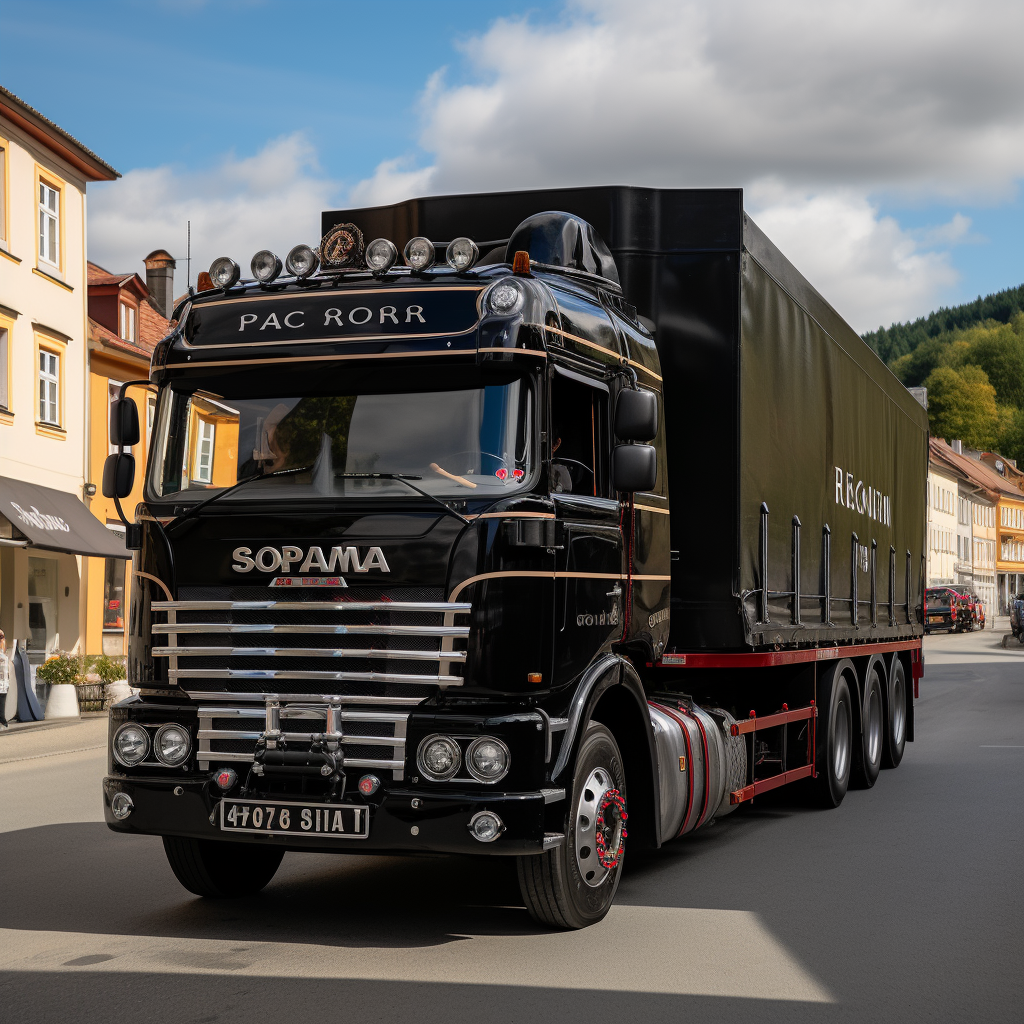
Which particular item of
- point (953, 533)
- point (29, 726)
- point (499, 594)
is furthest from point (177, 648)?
point (953, 533)

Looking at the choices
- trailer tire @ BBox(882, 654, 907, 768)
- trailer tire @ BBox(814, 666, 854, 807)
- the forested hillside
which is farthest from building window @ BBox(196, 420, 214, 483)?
the forested hillside

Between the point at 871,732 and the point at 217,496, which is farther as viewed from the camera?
the point at 871,732

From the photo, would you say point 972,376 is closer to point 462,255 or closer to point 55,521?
point 55,521

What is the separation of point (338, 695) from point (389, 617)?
40 centimetres

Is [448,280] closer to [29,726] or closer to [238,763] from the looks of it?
[238,763]

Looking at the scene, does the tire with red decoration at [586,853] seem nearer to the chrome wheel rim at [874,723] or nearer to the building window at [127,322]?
the chrome wheel rim at [874,723]

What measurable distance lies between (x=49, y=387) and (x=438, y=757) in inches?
959

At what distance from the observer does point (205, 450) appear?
704cm

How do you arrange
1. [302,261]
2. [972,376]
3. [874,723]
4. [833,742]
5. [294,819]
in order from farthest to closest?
1. [972,376]
2. [874,723]
3. [833,742]
4. [302,261]
5. [294,819]

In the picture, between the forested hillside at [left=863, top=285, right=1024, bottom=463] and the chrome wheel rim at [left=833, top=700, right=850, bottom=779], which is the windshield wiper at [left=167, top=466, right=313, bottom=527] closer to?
the chrome wheel rim at [left=833, top=700, right=850, bottom=779]

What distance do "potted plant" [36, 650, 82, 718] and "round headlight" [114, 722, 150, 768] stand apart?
1584 cm

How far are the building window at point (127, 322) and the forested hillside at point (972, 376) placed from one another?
87.6m

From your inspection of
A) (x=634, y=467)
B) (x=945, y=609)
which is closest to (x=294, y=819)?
(x=634, y=467)

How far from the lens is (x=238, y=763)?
6668mm
